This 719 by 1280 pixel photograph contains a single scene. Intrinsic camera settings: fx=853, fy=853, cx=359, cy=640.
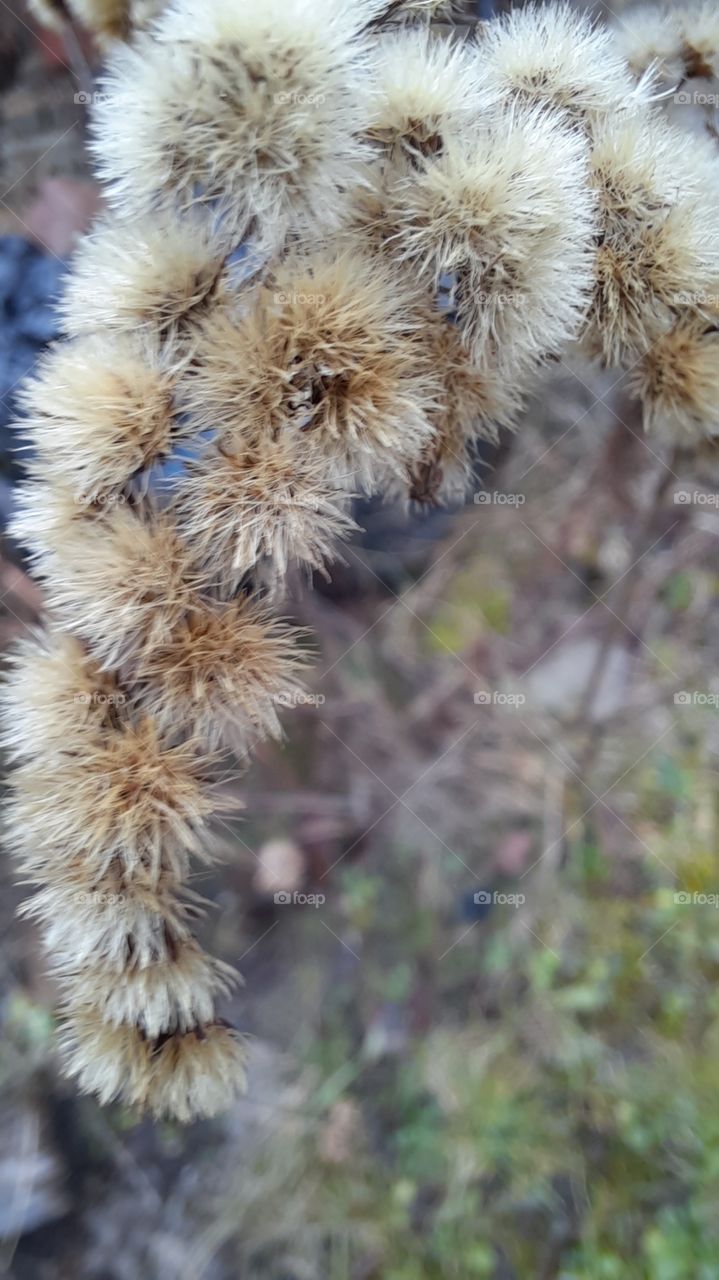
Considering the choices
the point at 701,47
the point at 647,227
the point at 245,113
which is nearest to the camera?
the point at 245,113

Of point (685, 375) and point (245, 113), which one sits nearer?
point (245, 113)

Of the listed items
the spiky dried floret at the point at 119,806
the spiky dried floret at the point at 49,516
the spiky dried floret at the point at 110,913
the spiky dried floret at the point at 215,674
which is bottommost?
the spiky dried floret at the point at 110,913

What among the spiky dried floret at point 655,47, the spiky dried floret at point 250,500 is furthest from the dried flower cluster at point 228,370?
the spiky dried floret at point 655,47

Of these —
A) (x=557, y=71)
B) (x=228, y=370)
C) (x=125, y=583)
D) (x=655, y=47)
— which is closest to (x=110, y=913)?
(x=125, y=583)

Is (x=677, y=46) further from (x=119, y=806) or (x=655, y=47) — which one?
(x=119, y=806)

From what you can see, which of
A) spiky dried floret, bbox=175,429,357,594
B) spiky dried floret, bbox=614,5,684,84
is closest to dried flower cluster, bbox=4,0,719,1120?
spiky dried floret, bbox=175,429,357,594

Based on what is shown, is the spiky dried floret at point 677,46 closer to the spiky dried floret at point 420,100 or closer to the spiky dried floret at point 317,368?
the spiky dried floret at point 420,100

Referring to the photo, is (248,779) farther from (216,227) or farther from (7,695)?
(216,227)
